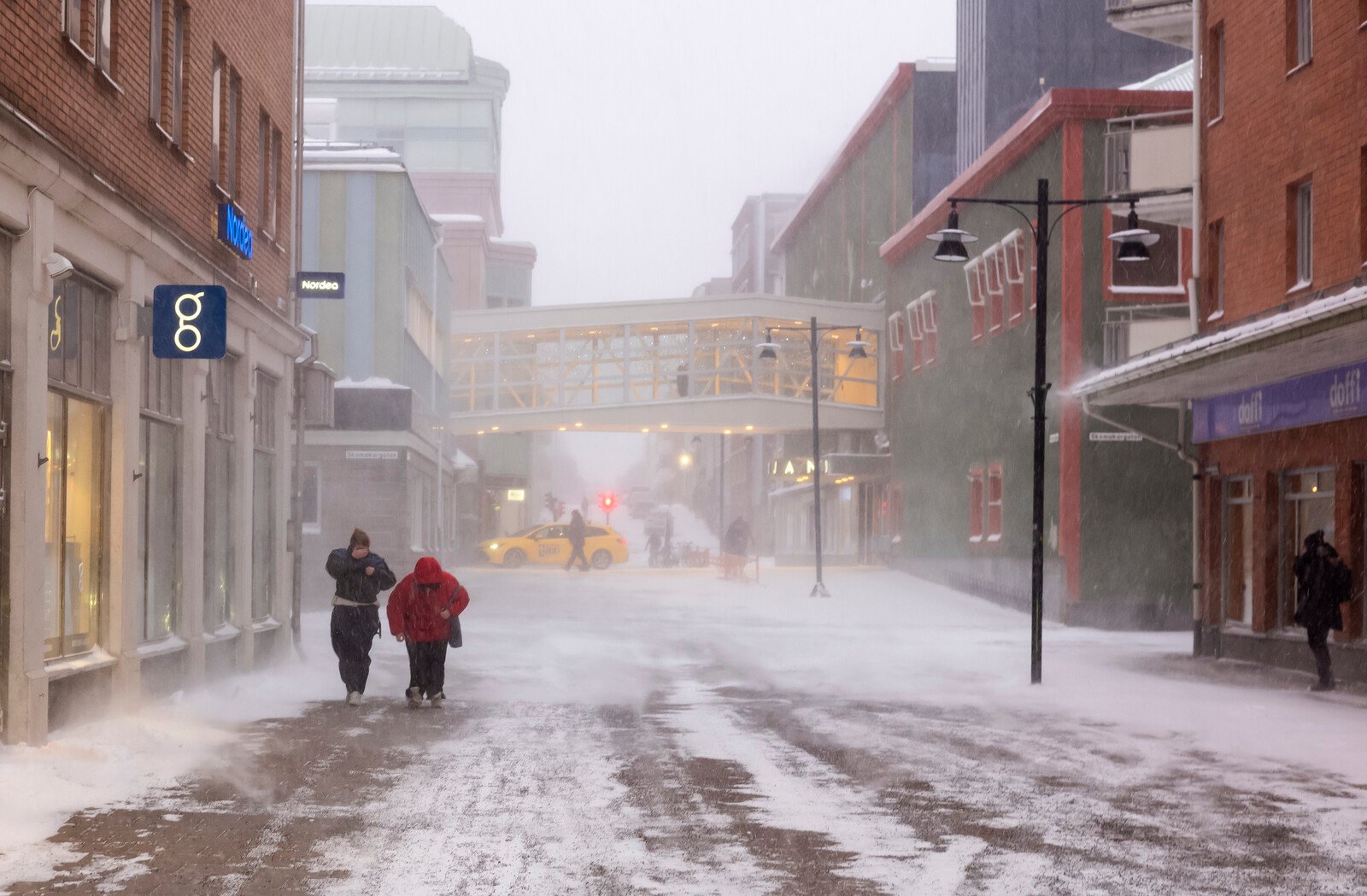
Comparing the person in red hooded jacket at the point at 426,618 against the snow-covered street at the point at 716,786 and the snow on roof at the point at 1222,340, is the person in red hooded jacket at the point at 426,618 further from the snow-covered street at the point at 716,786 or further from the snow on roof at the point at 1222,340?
the snow on roof at the point at 1222,340

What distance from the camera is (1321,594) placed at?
18031mm

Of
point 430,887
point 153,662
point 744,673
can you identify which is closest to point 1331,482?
point 744,673

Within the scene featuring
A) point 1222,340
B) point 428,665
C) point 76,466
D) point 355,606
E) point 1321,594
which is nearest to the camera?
point 76,466

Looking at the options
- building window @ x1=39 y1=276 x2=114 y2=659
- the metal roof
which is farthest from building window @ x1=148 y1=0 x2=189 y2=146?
the metal roof

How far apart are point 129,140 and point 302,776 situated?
6.01 m

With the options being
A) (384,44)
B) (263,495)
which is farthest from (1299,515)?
(384,44)

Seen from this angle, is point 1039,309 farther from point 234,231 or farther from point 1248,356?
point 234,231

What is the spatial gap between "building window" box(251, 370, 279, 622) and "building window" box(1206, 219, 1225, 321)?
11.8m

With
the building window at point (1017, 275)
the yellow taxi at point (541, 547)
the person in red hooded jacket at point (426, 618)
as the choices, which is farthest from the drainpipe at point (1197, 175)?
the yellow taxi at point (541, 547)

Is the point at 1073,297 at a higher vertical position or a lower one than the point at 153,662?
higher

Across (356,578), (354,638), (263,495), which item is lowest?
(354,638)

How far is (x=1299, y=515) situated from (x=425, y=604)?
1085cm

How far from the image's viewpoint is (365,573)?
15.7m

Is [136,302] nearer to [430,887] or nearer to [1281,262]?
[430,887]
